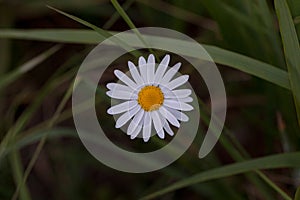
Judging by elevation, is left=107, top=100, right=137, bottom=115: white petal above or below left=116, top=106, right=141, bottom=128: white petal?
above

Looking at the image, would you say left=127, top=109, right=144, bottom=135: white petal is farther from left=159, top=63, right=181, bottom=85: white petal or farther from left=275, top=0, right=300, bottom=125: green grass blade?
left=275, top=0, right=300, bottom=125: green grass blade

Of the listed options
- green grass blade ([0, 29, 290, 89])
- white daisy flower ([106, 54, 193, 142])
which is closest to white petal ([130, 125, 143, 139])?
A: white daisy flower ([106, 54, 193, 142])

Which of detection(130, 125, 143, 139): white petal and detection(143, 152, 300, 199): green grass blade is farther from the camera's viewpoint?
detection(143, 152, 300, 199): green grass blade

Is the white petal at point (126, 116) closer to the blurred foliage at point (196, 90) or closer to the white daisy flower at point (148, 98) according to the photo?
the white daisy flower at point (148, 98)

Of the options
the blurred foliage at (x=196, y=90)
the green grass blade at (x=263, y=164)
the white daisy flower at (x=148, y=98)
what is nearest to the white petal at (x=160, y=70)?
the white daisy flower at (x=148, y=98)

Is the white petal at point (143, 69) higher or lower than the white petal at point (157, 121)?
higher

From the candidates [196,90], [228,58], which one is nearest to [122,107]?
[228,58]

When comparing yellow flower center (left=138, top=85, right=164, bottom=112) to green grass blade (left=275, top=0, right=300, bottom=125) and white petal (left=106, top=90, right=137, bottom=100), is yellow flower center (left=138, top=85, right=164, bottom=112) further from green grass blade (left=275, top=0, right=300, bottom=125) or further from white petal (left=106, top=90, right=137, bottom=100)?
green grass blade (left=275, top=0, right=300, bottom=125)

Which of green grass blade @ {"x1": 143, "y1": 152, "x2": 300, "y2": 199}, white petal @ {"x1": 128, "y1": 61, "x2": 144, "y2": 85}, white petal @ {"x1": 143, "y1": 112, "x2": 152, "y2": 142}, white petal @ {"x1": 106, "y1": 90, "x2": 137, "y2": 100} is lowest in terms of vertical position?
green grass blade @ {"x1": 143, "y1": 152, "x2": 300, "y2": 199}

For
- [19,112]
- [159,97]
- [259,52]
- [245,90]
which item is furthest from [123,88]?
[19,112]

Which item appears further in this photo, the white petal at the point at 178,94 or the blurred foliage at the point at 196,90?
the blurred foliage at the point at 196,90
